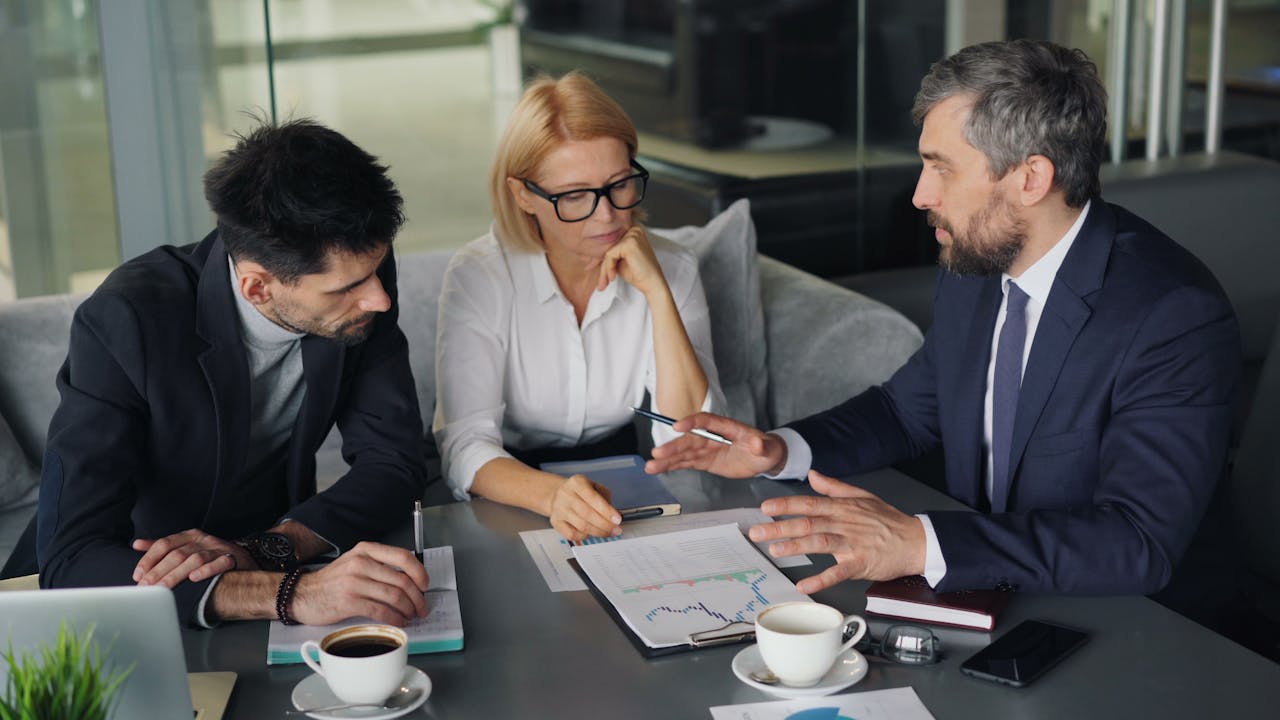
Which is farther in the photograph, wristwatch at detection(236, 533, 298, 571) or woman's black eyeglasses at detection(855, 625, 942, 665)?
wristwatch at detection(236, 533, 298, 571)

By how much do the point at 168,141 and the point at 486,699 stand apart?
205 centimetres

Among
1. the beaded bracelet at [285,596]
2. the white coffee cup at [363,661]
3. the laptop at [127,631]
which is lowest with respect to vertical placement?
the beaded bracelet at [285,596]

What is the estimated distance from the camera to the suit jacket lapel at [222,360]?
5.94 feet

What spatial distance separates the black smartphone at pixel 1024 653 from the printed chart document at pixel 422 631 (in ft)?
1.82

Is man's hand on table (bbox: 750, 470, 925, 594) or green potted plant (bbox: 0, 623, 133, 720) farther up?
green potted plant (bbox: 0, 623, 133, 720)

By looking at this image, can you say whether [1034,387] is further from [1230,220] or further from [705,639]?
[1230,220]

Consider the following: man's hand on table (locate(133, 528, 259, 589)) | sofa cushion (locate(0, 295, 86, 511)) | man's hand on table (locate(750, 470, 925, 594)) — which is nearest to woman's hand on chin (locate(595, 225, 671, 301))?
man's hand on table (locate(750, 470, 925, 594))

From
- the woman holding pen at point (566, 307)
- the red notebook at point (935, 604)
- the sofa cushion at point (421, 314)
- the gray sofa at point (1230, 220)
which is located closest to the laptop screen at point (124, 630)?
the red notebook at point (935, 604)

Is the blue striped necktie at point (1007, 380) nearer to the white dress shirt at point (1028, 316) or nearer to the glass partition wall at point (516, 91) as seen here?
the white dress shirt at point (1028, 316)

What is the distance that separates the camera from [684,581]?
154cm

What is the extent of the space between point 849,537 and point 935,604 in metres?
0.13

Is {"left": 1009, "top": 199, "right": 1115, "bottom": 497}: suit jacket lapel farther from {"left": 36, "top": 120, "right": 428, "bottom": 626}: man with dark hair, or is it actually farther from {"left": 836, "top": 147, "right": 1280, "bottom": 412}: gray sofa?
{"left": 836, "top": 147, "right": 1280, "bottom": 412}: gray sofa

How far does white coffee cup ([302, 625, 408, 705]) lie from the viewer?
1.22 metres

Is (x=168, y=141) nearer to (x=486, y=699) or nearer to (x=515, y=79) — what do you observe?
(x=486, y=699)
